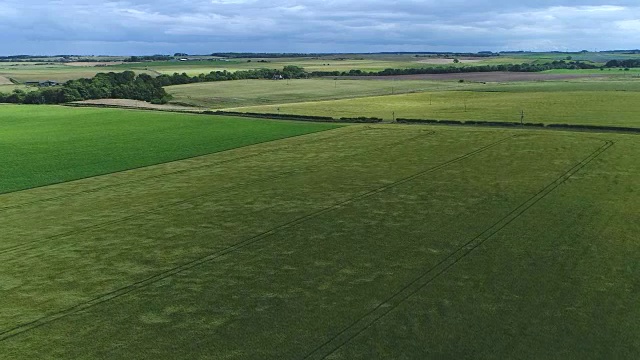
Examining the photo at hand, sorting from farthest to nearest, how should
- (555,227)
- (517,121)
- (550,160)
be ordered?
(517,121), (550,160), (555,227)

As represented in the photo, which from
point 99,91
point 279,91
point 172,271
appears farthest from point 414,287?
point 99,91

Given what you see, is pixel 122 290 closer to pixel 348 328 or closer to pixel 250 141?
pixel 348 328

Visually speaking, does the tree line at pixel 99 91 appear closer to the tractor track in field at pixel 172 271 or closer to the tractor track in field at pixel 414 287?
the tractor track in field at pixel 172 271

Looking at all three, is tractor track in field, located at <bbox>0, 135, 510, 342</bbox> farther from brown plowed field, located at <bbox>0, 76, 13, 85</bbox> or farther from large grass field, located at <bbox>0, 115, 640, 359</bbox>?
brown plowed field, located at <bbox>0, 76, 13, 85</bbox>

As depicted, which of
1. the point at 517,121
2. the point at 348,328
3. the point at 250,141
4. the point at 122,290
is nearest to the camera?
the point at 348,328

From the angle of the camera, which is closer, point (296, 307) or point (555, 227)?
point (296, 307)

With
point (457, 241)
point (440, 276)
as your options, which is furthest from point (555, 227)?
point (440, 276)
